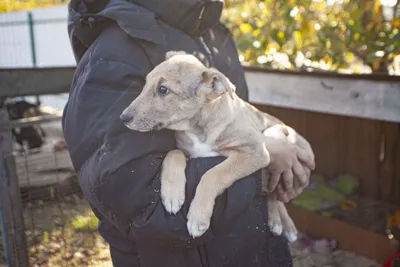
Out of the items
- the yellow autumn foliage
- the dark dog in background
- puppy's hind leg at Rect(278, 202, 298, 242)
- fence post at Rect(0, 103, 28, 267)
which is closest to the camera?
puppy's hind leg at Rect(278, 202, 298, 242)

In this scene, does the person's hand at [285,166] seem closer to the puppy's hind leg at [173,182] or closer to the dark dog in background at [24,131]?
the puppy's hind leg at [173,182]

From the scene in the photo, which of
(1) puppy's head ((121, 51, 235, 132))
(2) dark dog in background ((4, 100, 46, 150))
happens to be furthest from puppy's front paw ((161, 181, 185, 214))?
(2) dark dog in background ((4, 100, 46, 150))

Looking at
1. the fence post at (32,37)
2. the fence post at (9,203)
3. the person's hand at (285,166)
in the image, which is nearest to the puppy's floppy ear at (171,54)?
the person's hand at (285,166)

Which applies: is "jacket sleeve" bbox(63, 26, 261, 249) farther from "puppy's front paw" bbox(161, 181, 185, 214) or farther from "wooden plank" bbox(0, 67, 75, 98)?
"wooden plank" bbox(0, 67, 75, 98)

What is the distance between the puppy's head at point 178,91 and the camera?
2.15 meters

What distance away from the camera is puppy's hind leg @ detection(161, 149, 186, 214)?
6.20ft

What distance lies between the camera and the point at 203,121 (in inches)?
91.1

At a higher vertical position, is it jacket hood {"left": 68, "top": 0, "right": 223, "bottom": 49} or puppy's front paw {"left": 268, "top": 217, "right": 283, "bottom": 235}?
jacket hood {"left": 68, "top": 0, "right": 223, "bottom": 49}

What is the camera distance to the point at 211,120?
2311mm

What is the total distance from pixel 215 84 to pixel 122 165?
639mm

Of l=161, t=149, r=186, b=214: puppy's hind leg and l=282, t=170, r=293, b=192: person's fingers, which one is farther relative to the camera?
l=282, t=170, r=293, b=192: person's fingers

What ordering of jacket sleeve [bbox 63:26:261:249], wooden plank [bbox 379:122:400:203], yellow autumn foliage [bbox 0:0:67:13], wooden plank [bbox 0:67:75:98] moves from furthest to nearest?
yellow autumn foliage [bbox 0:0:67:13]
wooden plank [bbox 379:122:400:203]
wooden plank [bbox 0:67:75:98]
jacket sleeve [bbox 63:26:261:249]

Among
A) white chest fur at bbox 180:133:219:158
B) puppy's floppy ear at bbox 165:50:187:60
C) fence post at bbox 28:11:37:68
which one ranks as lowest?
fence post at bbox 28:11:37:68

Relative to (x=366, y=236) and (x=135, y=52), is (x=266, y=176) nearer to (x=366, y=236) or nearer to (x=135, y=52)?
(x=135, y=52)
